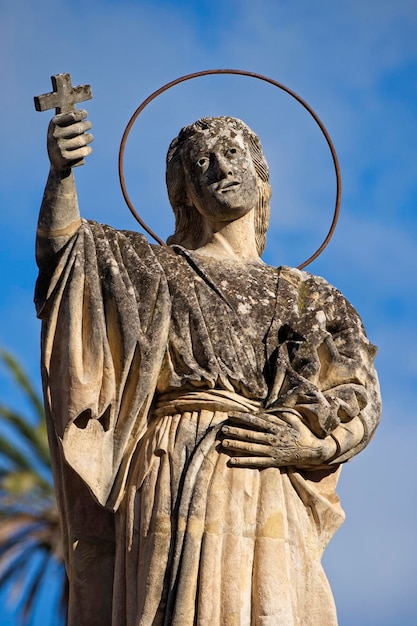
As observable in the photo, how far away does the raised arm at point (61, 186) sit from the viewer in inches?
486

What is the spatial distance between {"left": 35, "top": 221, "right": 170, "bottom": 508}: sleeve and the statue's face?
887 mm

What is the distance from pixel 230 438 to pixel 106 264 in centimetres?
148

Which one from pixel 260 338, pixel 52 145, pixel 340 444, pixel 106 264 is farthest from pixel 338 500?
pixel 52 145

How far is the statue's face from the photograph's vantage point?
43.6 feet

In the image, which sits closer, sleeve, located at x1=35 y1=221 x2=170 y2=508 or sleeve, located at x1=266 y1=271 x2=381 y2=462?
sleeve, located at x1=35 y1=221 x2=170 y2=508

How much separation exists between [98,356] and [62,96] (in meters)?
1.73

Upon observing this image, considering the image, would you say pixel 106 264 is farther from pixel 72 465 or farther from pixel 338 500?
pixel 338 500

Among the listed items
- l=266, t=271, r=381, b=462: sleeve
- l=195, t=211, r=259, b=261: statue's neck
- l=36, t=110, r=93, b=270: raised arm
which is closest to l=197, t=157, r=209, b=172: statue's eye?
l=195, t=211, r=259, b=261: statue's neck

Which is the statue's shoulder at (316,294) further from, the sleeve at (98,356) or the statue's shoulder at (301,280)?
the sleeve at (98,356)

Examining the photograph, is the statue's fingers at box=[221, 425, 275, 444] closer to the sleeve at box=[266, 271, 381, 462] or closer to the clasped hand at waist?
the clasped hand at waist

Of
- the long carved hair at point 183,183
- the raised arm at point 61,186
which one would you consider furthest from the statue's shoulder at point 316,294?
the raised arm at point 61,186

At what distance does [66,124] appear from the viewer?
1234 centimetres

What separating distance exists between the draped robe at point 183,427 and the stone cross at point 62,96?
2.93 feet

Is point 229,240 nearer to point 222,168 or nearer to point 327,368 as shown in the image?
point 222,168
